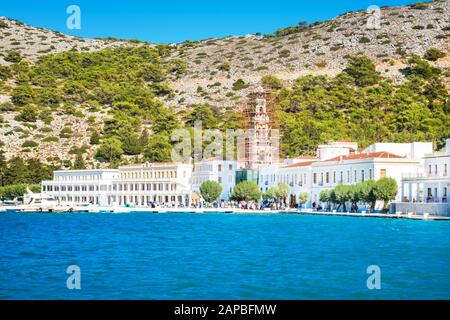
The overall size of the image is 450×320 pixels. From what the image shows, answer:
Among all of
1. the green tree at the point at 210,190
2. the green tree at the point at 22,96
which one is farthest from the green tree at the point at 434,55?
the green tree at the point at 210,190

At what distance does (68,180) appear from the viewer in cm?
10512

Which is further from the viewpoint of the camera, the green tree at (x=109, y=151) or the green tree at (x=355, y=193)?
the green tree at (x=109, y=151)

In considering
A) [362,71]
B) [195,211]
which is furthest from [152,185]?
[362,71]

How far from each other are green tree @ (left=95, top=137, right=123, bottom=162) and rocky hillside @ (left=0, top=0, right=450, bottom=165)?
2.81 metres

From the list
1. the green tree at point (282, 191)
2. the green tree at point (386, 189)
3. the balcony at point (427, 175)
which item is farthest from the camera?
the green tree at point (282, 191)

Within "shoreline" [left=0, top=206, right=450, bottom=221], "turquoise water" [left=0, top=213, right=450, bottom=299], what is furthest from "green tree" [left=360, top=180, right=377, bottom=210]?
"turquoise water" [left=0, top=213, right=450, bottom=299]

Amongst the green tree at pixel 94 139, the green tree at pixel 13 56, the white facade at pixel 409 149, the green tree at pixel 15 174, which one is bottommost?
the green tree at pixel 15 174

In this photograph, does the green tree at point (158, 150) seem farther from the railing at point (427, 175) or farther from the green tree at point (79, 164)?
the railing at point (427, 175)

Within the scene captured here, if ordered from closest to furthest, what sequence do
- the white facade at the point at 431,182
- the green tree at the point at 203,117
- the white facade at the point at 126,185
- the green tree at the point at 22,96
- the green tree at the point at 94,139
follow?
1. the white facade at the point at 431,182
2. the white facade at the point at 126,185
3. the green tree at the point at 94,139
4. the green tree at the point at 203,117
5. the green tree at the point at 22,96

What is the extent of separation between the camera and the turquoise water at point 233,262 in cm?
2408

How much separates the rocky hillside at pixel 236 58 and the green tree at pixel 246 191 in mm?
34072

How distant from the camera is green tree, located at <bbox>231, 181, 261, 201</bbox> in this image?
83938mm
